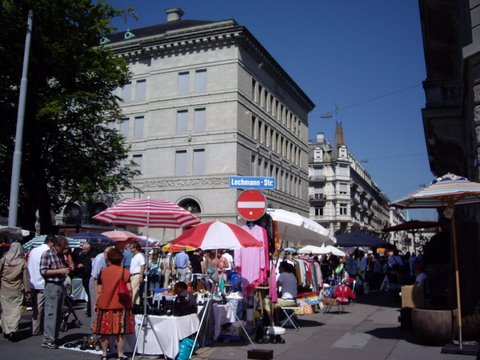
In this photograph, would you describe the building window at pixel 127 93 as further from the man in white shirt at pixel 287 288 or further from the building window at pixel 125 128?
the man in white shirt at pixel 287 288

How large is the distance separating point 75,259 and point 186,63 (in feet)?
93.0

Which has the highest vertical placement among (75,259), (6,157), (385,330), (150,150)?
(150,150)

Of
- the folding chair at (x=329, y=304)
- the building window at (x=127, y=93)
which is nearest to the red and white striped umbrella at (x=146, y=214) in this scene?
the folding chair at (x=329, y=304)

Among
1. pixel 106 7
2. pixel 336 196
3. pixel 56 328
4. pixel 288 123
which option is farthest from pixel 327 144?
pixel 56 328

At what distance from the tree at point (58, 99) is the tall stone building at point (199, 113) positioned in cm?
1149

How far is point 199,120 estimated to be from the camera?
39.9 meters

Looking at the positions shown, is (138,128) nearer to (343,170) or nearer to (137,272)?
(137,272)

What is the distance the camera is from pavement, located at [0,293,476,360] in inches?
327

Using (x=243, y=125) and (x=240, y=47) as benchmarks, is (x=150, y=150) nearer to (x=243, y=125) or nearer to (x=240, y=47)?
(x=243, y=125)

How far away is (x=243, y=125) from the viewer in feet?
129

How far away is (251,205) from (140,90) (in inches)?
1411

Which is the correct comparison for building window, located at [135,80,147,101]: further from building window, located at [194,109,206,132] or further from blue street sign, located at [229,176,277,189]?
blue street sign, located at [229,176,277,189]

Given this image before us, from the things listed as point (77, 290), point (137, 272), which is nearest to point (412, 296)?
point (137, 272)

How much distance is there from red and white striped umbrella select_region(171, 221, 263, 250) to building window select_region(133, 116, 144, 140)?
3436 centimetres
